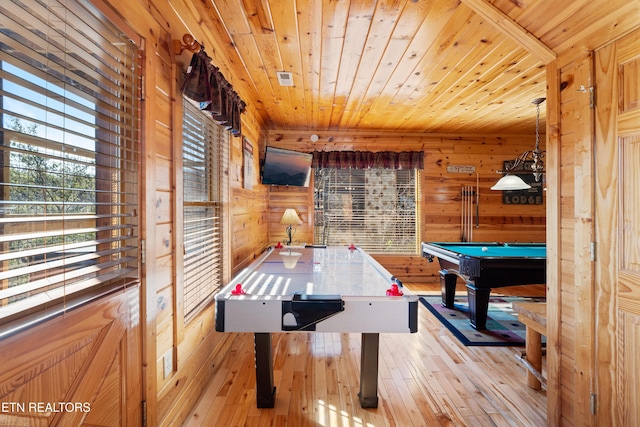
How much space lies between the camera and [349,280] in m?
2.10

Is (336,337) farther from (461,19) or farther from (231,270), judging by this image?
(461,19)

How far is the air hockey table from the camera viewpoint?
158 centimetres

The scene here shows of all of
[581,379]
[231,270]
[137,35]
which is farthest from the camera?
[231,270]

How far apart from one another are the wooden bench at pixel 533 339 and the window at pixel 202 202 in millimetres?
2383

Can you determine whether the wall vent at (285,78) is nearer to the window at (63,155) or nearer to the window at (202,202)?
the window at (202,202)

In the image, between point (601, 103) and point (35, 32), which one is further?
point (601, 103)

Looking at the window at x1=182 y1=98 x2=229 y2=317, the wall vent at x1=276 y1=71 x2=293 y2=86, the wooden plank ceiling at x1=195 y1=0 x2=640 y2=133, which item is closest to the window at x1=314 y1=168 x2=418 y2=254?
the wooden plank ceiling at x1=195 y1=0 x2=640 y2=133

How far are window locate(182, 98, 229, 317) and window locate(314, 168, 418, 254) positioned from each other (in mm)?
2712

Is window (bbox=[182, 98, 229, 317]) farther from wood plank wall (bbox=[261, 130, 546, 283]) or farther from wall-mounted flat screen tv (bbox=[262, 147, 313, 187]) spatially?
wood plank wall (bbox=[261, 130, 546, 283])

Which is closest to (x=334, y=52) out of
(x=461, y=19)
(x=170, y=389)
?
(x=461, y=19)

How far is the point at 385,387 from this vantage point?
7.08ft

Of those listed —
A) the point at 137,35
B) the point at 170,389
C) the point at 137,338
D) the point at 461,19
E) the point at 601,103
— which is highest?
the point at 461,19

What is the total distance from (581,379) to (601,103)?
4.45ft

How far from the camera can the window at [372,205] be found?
17.3 ft
